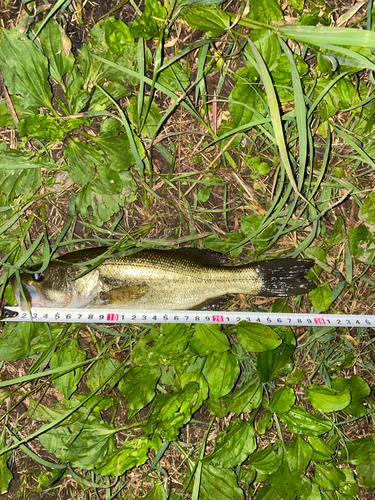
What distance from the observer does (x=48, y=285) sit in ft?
9.10

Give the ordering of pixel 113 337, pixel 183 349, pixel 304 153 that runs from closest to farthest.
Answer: pixel 304 153 < pixel 183 349 < pixel 113 337

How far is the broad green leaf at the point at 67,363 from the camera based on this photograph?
2965mm

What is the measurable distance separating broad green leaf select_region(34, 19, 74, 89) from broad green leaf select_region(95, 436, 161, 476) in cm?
300

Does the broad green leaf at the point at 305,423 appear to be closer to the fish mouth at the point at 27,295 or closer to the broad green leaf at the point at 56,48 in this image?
the fish mouth at the point at 27,295

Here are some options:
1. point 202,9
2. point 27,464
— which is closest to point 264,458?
point 27,464

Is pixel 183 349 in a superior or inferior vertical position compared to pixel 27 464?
superior

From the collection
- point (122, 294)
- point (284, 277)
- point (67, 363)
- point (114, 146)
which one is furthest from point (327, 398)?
point (114, 146)

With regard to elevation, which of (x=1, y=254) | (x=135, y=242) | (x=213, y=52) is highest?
(x=213, y=52)

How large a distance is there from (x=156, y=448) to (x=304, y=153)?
2.63 meters

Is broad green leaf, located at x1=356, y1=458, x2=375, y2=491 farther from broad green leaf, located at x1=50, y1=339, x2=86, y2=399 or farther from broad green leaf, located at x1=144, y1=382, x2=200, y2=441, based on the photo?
broad green leaf, located at x1=50, y1=339, x2=86, y2=399

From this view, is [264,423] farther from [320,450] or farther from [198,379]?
[198,379]

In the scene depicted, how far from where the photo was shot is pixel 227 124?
3.02 m

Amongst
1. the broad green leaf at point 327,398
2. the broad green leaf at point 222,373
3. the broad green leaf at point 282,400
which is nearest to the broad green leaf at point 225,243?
the broad green leaf at point 222,373

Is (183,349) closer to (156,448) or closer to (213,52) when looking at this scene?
(156,448)
